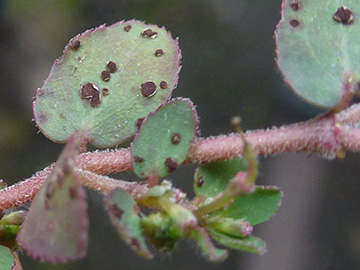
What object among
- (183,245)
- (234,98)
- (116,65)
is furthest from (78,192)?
(234,98)

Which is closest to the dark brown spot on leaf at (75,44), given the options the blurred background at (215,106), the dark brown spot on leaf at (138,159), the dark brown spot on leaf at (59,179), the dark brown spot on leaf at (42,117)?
the dark brown spot on leaf at (42,117)

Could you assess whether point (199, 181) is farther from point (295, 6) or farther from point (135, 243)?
point (295, 6)

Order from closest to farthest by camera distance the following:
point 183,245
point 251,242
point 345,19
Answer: point 251,242 → point 345,19 → point 183,245

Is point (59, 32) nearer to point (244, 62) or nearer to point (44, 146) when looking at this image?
point (44, 146)

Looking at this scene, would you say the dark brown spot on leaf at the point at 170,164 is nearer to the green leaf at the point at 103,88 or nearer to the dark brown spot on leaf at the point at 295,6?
the green leaf at the point at 103,88

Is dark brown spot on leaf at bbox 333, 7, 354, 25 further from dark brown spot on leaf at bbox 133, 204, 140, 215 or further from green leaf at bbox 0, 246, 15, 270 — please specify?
green leaf at bbox 0, 246, 15, 270

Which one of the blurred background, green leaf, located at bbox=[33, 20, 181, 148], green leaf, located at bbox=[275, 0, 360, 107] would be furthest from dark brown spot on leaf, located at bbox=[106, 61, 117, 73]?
the blurred background
